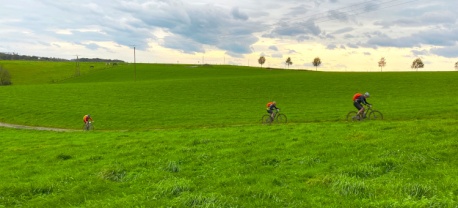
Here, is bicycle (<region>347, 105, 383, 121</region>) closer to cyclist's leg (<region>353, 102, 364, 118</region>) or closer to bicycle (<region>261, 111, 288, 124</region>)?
cyclist's leg (<region>353, 102, 364, 118</region>)

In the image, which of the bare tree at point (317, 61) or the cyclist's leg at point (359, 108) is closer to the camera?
the cyclist's leg at point (359, 108)

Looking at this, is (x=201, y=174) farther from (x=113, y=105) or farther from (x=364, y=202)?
(x=113, y=105)

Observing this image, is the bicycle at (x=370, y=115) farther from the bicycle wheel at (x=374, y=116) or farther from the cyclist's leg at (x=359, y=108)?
the cyclist's leg at (x=359, y=108)

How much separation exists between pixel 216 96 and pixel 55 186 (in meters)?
46.5

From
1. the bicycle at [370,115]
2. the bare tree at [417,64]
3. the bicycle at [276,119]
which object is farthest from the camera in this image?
the bare tree at [417,64]

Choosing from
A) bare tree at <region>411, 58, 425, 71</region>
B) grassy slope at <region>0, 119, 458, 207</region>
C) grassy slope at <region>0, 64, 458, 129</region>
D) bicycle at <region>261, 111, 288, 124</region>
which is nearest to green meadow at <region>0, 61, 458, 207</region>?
grassy slope at <region>0, 119, 458, 207</region>

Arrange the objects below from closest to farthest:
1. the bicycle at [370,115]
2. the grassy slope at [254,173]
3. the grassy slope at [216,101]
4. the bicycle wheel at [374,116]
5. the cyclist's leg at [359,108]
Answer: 1. the grassy slope at [254,173]
2. the cyclist's leg at [359,108]
3. the bicycle at [370,115]
4. the bicycle wheel at [374,116]
5. the grassy slope at [216,101]

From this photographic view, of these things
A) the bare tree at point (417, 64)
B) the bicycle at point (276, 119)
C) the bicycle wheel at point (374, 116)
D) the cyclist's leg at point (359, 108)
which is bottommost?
the bicycle at point (276, 119)

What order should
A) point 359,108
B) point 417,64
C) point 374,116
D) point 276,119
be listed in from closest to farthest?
point 359,108
point 374,116
point 276,119
point 417,64

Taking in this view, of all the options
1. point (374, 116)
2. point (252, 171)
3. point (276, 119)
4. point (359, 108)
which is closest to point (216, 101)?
point (276, 119)

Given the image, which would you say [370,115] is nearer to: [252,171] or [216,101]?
[252,171]

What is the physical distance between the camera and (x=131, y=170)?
11164 millimetres

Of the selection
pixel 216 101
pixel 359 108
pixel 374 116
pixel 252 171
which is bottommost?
pixel 216 101

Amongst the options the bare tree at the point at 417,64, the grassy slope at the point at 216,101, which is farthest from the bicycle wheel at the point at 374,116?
the bare tree at the point at 417,64
